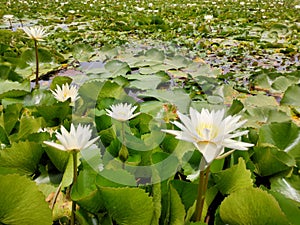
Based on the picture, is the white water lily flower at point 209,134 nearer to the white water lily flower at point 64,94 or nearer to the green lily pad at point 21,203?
the green lily pad at point 21,203

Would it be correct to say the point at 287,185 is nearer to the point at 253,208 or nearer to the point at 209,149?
the point at 253,208

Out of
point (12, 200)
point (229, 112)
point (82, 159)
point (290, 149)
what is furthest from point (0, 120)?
point (290, 149)

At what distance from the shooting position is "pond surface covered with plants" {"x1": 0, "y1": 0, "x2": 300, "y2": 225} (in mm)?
732

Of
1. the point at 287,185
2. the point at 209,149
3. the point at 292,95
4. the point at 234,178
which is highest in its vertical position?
the point at 209,149

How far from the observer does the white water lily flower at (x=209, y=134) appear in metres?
0.68

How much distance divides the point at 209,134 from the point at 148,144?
0.38 m

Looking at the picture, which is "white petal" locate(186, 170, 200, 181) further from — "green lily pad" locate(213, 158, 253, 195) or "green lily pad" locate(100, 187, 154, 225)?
"green lily pad" locate(100, 187, 154, 225)

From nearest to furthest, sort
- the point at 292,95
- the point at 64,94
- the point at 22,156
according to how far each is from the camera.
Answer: the point at 22,156, the point at 64,94, the point at 292,95

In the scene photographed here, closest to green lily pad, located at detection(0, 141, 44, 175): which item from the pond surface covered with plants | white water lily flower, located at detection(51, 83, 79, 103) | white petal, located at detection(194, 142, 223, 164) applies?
the pond surface covered with plants

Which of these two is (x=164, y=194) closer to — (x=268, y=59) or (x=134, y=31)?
(x=268, y=59)

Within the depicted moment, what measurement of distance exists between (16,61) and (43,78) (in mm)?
214

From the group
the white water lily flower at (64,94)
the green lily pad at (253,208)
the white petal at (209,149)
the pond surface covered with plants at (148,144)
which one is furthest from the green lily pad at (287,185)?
the white water lily flower at (64,94)

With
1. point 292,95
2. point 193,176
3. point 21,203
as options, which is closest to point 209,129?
point 193,176

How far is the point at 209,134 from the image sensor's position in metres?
0.70
